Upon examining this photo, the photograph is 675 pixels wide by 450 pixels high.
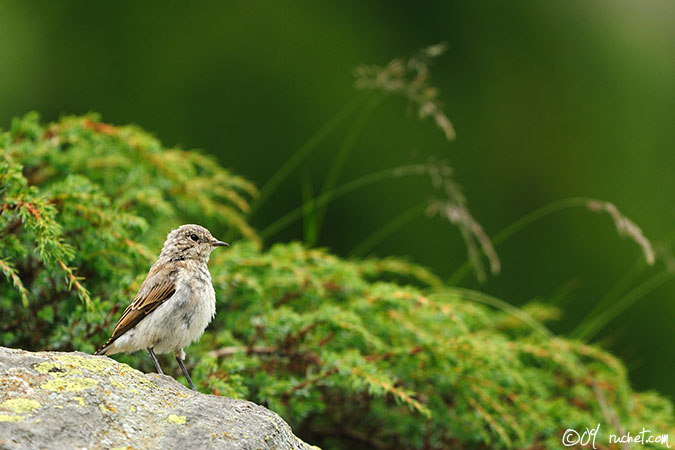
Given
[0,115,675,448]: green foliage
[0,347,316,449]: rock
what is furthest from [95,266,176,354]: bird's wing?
[0,347,316,449]: rock

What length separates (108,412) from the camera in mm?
2328

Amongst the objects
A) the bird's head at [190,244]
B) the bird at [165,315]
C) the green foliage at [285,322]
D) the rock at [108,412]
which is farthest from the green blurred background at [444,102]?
the rock at [108,412]

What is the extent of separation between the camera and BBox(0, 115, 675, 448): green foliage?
3342 millimetres

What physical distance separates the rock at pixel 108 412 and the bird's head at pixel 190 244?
788 millimetres

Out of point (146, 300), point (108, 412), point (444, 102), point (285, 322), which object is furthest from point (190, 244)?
point (444, 102)

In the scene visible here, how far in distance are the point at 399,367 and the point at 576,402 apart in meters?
1.38

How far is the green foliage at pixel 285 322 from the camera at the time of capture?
3342mm

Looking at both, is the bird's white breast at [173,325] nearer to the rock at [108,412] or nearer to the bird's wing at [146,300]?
the bird's wing at [146,300]

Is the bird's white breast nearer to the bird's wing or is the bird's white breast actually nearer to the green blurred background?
the bird's wing

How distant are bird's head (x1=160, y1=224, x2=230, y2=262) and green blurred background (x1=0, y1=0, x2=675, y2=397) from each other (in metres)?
4.08

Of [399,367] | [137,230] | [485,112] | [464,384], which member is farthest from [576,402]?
[485,112]

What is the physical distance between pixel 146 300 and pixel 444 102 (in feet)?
17.6

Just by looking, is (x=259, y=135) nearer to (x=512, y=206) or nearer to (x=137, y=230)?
(x=512, y=206)

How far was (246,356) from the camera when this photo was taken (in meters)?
3.67
